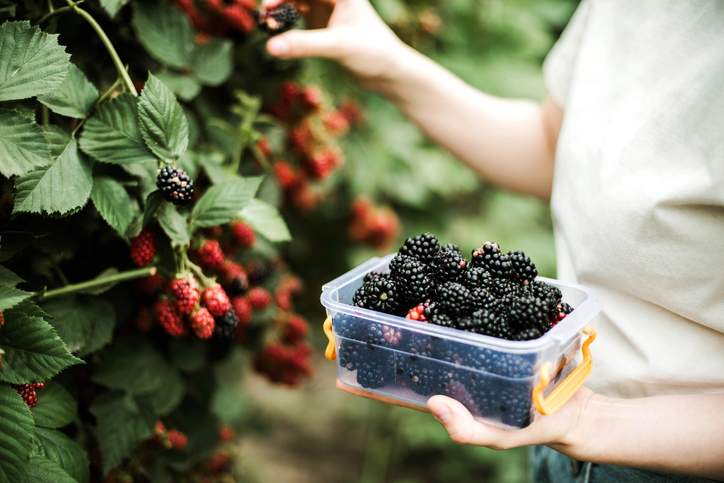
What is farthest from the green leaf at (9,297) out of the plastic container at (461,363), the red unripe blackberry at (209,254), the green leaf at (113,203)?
the plastic container at (461,363)

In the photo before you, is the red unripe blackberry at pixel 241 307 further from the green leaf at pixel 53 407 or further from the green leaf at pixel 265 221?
the green leaf at pixel 53 407

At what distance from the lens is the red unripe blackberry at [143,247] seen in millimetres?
936

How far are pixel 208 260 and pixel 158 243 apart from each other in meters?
0.08

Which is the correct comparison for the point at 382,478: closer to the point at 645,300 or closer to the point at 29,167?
the point at 645,300

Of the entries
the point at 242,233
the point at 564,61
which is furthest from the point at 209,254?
the point at 564,61

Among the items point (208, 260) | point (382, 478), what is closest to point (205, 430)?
point (208, 260)

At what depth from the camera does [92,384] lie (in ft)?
3.69

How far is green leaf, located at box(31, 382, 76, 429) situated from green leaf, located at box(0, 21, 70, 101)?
0.40 meters

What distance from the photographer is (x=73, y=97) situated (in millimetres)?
889

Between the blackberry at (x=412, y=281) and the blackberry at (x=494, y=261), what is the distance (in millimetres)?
101

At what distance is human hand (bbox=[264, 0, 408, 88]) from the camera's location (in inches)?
47.1

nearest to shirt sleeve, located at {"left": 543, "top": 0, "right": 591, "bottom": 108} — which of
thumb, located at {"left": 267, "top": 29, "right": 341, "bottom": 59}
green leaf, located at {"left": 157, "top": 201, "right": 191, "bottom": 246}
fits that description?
thumb, located at {"left": 267, "top": 29, "right": 341, "bottom": 59}

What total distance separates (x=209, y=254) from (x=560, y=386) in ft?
1.81

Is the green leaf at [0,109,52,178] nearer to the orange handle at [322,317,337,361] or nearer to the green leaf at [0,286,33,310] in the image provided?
the green leaf at [0,286,33,310]
